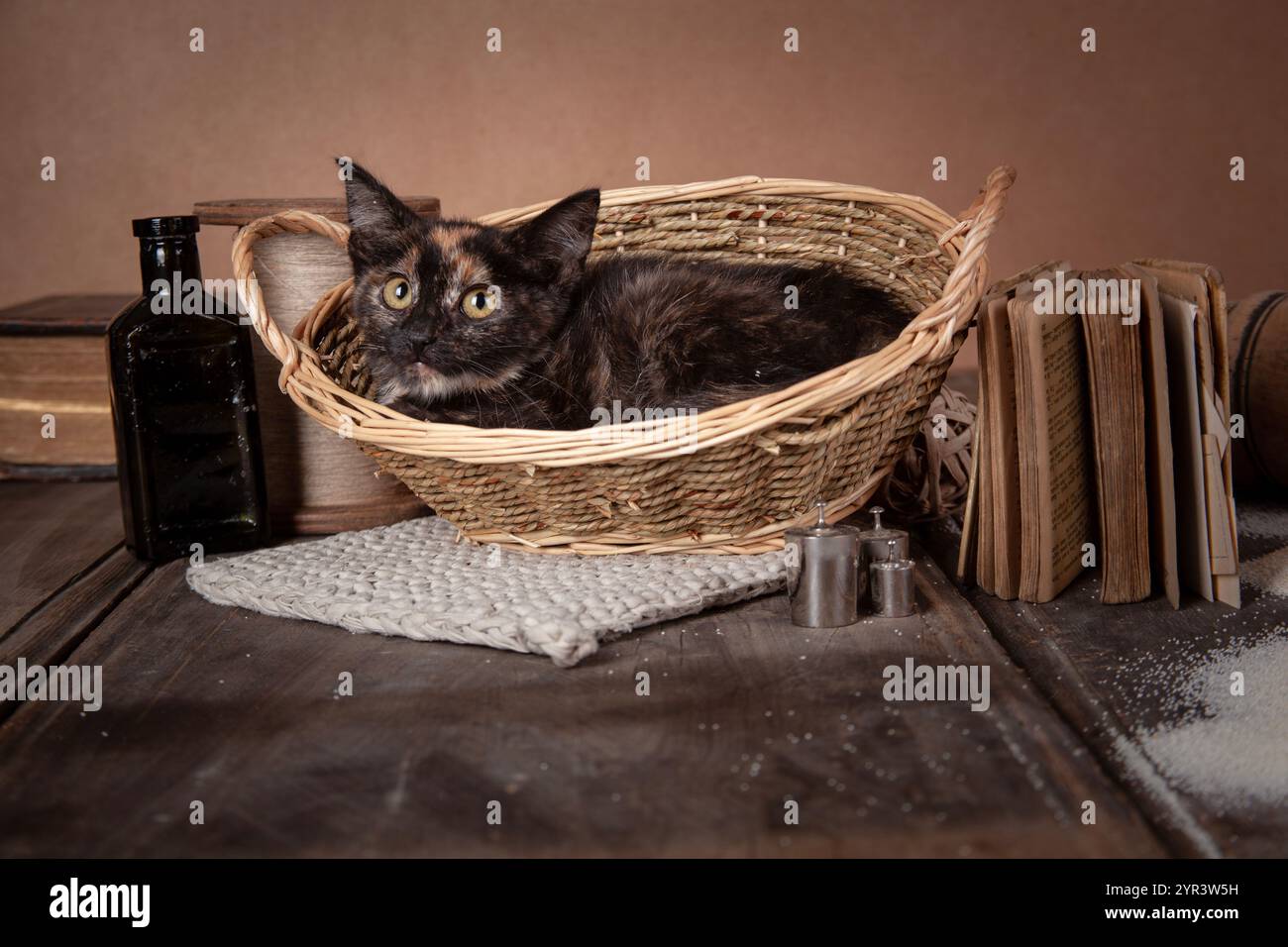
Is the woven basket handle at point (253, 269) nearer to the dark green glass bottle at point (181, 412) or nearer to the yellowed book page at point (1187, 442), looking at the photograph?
the dark green glass bottle at point (181, 412)

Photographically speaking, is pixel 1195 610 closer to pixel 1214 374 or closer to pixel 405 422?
pixel 1214 374

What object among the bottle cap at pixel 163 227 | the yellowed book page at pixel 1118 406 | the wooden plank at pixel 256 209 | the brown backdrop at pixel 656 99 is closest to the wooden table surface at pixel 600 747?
the yellowed book page at pixel 1118 406

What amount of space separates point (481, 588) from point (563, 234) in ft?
1.46

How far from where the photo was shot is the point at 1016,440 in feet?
3.97

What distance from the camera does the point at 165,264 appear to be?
1406mm

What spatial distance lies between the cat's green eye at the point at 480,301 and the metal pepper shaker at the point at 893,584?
21.0 inches

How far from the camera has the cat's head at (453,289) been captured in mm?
1392

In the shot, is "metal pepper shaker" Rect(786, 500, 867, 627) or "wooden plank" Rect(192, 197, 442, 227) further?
"wooden plank" Rect(192, 197, 442, 227)

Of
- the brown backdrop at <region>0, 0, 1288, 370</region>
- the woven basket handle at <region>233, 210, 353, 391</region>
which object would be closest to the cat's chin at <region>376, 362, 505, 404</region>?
the woven basket handle at <region>233, 210, 353, 391</region>

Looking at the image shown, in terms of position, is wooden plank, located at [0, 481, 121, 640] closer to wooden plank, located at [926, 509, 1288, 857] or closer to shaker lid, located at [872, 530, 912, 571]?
shaker lid, located at [872, 530, 912, 571]

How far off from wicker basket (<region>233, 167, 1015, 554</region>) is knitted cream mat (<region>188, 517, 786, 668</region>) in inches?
1.7

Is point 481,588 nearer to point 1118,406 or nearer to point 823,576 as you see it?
point 823,576

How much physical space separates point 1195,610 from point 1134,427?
7.6 inches

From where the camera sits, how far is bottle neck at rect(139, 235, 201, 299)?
1399 millimetres
